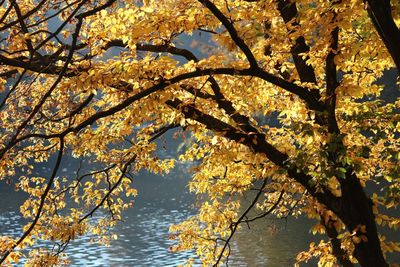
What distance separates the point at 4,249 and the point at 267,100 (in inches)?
212

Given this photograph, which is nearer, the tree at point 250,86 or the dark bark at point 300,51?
the tree at point 250,86

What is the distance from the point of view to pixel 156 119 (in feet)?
32.6

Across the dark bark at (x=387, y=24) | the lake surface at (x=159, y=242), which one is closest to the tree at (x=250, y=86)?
the dark bark at (x=387, y=24)

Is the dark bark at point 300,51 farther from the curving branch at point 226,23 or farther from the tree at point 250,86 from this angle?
the curving branch at point 226,23

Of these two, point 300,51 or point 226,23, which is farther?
point 300,51

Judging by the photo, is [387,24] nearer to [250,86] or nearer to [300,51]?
[300,51]

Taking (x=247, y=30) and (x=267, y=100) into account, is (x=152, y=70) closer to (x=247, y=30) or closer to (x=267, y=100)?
(x=247, y=30)

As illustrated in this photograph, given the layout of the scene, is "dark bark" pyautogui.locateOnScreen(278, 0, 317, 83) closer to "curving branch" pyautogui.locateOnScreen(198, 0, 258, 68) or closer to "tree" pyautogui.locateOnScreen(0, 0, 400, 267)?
"tree" pyautogui.locateOnScreen(0, 0, 400, 267)

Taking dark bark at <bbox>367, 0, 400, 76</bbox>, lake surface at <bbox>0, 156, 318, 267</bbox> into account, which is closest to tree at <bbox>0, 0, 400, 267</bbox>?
dark bark at <bbox>367, 0, 400, 76</bbox>

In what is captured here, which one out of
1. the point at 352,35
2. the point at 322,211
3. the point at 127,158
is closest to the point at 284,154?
the point at 322,211

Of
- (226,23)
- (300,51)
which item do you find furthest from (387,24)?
(300,51)

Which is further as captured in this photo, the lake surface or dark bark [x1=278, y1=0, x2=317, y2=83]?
the lake surface

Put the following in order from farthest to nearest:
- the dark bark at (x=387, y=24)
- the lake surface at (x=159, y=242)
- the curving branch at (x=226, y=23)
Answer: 1. the lake surface at (x=159, y=242)
2. the curving branch at (x=226, y=23)
3. the dark bark at (x=387, y=24)

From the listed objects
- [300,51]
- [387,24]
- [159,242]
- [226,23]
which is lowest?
[159,242]
